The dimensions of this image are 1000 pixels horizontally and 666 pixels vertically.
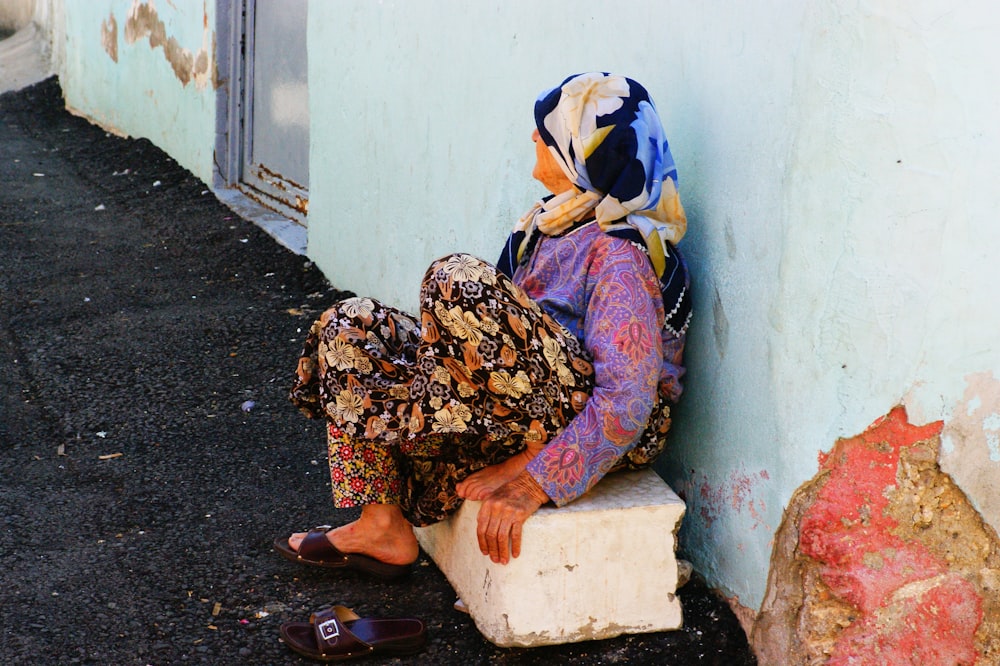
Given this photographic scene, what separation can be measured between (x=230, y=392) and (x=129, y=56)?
5191mm

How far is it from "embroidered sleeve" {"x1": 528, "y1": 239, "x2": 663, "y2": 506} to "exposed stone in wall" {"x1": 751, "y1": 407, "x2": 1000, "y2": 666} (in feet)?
1.25

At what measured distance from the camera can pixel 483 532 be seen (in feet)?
7.79

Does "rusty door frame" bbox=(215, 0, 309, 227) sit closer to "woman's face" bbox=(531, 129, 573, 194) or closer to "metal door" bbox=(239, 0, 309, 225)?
"metal door" bbox=(239, 0, 309, 225)

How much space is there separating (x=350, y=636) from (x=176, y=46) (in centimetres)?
590

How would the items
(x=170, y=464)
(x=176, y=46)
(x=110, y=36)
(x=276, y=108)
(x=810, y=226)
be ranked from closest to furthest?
A: 1. (x=810, y=226)
2. (x=170, y=464)
3. (x=276, y=108)
4. (x=176, y=46)
5. (x=110, y=36)

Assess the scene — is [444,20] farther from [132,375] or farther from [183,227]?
[183,227]

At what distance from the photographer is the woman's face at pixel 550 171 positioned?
2.62m

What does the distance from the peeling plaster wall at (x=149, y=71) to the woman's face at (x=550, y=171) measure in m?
4.74

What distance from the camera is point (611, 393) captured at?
2.35 metres

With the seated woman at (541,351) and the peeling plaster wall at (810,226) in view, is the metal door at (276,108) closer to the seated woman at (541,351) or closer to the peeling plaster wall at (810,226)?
the peeling plaster wall at (810,226)

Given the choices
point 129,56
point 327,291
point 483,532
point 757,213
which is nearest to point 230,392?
point 327,291

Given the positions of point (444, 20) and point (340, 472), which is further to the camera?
point (444, 20)

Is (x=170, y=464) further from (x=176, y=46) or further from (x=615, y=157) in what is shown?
(x=176, y=46)

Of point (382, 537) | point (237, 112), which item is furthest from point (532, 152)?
point (237, 112)
